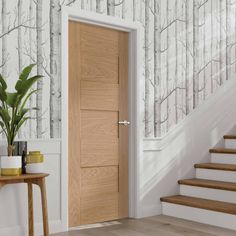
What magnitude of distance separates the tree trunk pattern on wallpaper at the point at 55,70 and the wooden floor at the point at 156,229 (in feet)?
2.99

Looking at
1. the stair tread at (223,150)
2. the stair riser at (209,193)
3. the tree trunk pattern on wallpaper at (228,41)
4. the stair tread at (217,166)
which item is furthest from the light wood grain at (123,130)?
the tree trunk pattern on wallpaper at (228,41)

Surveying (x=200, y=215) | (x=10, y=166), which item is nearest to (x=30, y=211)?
(x=10, y=166)

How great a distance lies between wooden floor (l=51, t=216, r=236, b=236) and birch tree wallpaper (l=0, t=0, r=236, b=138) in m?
0.88

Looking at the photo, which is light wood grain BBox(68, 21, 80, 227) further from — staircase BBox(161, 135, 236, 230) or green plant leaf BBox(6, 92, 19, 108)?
staircase BBox(161, 135, 236, 230)

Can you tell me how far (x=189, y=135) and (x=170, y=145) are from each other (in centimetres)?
31

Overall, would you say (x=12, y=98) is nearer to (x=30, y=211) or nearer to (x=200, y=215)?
(x=30, y=211)

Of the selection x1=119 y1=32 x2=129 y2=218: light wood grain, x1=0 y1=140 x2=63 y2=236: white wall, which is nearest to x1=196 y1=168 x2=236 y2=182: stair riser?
x1=119 y1=32 x2=129 y2=218: light wood grain

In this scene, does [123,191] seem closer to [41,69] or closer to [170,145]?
[170,145]

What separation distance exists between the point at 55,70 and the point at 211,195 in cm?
193

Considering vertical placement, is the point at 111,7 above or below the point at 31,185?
above

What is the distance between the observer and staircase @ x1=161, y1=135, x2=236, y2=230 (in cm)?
374

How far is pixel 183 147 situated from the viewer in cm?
454

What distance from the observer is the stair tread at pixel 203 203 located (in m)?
3.69

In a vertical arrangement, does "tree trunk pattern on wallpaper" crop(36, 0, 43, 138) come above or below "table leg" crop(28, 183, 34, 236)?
above
